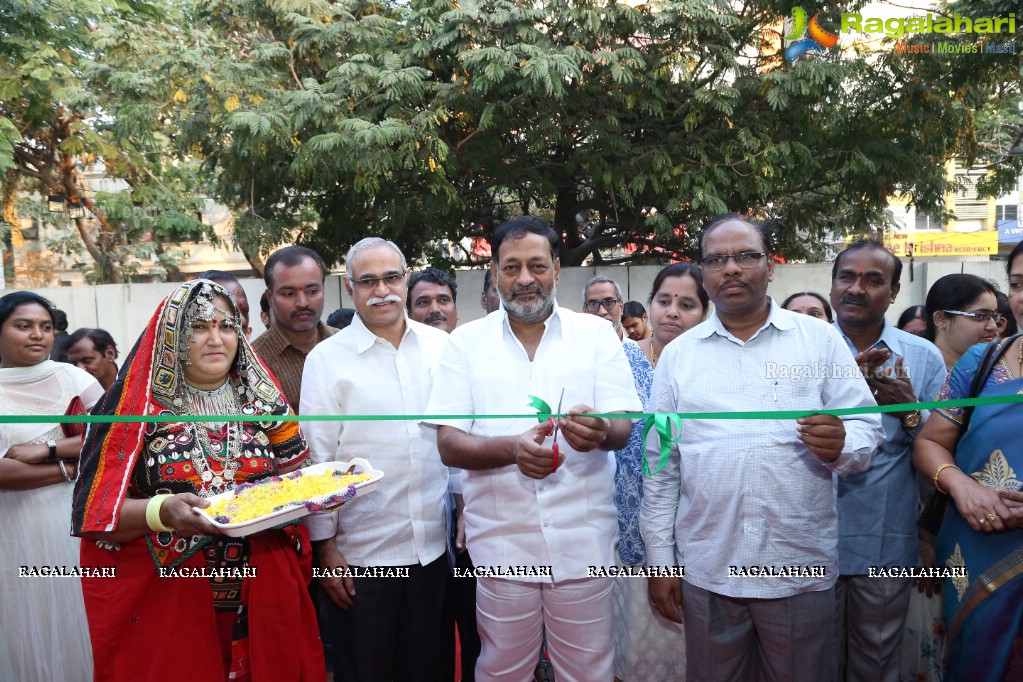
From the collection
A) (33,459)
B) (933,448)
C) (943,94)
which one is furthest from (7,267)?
(933,448)

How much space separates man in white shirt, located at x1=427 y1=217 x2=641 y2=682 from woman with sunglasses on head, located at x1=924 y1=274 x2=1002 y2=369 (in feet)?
7.38

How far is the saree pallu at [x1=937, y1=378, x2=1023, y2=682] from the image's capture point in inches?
94.4

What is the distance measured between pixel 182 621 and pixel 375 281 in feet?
4.80

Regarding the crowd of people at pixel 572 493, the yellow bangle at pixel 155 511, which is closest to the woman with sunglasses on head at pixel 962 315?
the crowd of people at pixel 572 493

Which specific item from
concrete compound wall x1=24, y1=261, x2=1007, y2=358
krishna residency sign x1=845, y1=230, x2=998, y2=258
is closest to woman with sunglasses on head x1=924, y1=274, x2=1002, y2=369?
concrete compound wall x1=24, y1=261, x2=1007, y2=358

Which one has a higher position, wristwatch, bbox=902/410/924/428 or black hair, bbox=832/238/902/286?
black hair, bbox=832/238/902/286

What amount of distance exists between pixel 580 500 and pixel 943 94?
789cm

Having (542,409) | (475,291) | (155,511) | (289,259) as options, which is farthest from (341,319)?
(475,291)

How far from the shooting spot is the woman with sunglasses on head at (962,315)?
12.9 feet

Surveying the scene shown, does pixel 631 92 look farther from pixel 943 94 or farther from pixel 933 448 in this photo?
pixel 933 448

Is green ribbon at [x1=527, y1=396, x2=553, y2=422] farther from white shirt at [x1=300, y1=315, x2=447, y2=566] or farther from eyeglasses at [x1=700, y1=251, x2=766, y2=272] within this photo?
eyeglasses at [x1=700, y1=251, x2=766, y2=272]

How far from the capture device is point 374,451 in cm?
299

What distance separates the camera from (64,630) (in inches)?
142

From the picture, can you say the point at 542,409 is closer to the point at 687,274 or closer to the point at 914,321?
the point at 687,274
